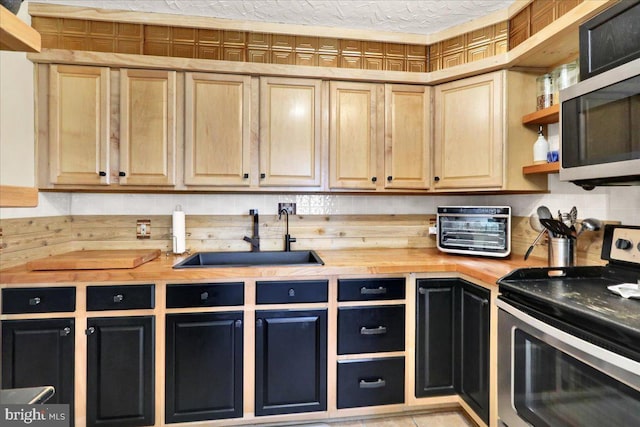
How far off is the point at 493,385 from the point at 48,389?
72.0 inches

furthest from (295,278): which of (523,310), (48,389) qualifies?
(48,389)

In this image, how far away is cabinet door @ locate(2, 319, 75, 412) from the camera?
1695mm

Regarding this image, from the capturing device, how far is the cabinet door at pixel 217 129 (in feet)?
6.88

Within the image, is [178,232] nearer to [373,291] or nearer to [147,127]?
[147,127]

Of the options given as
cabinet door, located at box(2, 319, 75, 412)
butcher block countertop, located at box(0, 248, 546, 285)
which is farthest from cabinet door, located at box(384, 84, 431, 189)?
cabinet door, located at box(2, 319, 75, 412)

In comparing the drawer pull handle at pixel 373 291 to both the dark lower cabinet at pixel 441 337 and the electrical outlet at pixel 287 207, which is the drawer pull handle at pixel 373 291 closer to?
the dark lower cabinet at pixel 441 337

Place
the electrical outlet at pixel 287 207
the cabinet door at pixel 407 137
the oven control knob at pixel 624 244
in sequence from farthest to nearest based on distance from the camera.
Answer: the electrical outlet at pixel 287 207 < the cabinet door at pixel 407 137 < the oven control knob at pixel 624 244

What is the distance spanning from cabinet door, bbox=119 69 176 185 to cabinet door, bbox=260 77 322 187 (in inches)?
22.2

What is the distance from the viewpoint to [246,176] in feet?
7.03

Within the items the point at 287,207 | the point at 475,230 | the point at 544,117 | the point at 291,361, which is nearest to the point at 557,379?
the point at 475,230

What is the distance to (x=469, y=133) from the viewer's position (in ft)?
7.11

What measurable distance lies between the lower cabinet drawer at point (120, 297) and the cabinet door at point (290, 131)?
0.92 m

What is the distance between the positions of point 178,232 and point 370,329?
141 centimetres

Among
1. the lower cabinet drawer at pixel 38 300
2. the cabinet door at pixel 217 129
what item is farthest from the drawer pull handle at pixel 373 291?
the lower cabinet drawer at pixel 38 300
